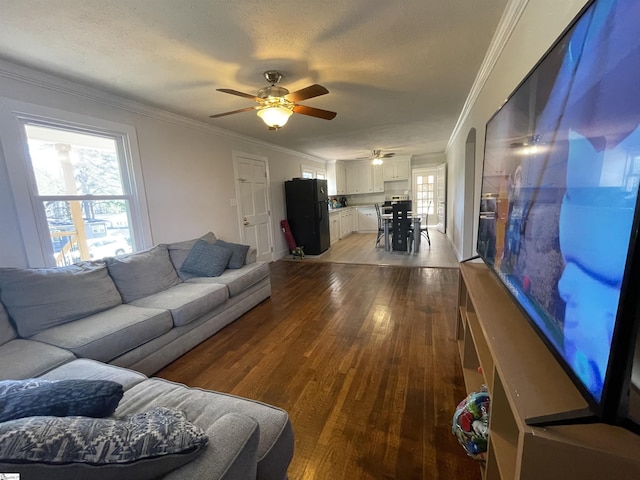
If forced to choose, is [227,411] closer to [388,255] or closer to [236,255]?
[236,255]

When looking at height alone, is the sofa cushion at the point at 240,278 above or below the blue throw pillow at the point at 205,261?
below

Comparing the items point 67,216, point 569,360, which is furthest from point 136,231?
point 569,360

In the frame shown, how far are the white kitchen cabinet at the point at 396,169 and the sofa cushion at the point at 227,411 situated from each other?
25.7ft

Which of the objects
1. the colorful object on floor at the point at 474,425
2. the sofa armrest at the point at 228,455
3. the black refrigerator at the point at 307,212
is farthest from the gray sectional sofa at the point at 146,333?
the black refrigerator at the point at 307,212

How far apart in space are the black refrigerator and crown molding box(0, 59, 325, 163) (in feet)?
6.66

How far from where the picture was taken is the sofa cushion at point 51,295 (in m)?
1.80

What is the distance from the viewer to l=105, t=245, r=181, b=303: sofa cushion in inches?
95.3

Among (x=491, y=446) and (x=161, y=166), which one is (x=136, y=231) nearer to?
(x=161, y=166)

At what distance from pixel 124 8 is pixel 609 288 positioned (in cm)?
239

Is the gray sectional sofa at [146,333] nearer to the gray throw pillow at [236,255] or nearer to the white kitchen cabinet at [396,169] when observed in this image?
the gray throw pillow at [236,255]

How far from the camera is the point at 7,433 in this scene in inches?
22.1

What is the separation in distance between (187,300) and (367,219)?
7073mm

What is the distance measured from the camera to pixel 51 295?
75.7 inches

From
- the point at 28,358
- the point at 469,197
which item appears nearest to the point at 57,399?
the point at 28,358
